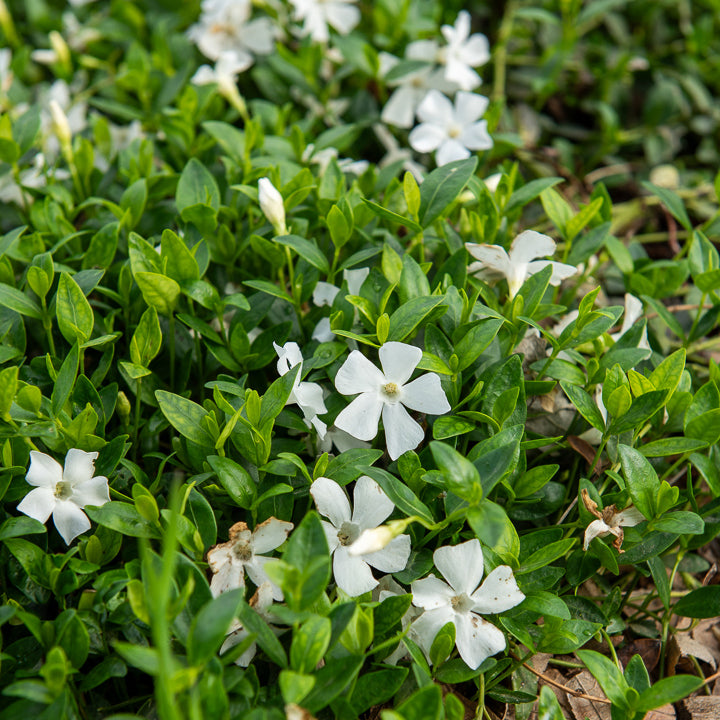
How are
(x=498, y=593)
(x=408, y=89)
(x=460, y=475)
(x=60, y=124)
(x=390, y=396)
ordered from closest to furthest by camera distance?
1. (x=460, y=475)
2. (x=498, y=593)
3. (x=390, y=396)
4. (x=60, y=124)
5. (x=408, y=89)

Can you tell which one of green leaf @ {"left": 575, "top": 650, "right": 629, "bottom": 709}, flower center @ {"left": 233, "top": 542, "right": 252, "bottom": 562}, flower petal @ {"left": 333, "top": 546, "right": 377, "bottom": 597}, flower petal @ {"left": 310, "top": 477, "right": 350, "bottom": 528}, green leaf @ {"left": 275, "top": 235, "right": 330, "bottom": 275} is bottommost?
green leaf @ {"left": 575, "top": 650, "right": 629, "bottom": 709}

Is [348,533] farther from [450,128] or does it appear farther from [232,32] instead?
[232,32]

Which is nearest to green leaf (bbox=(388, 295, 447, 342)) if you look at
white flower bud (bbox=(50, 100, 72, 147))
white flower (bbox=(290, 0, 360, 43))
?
white flower bud (bbox=(50, 100, 72, 147))

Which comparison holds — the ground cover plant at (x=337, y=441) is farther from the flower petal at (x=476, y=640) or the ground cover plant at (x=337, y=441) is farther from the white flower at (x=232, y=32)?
the white flower at (x=232, y=32)

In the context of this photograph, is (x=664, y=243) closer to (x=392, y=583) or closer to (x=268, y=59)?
(x=268, y=59)

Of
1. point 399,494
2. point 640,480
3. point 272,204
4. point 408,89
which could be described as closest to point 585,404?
point 640,480

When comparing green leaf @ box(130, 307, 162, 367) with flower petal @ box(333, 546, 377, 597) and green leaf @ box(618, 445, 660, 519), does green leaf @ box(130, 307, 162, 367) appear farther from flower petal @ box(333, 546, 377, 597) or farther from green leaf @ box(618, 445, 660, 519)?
green leaf @ box(618, 445, 660, 519)

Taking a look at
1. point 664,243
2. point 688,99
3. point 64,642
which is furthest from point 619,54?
point 64,642

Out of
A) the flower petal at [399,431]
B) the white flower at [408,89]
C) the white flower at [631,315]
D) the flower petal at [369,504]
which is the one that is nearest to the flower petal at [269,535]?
the flower petal at [369,504]
